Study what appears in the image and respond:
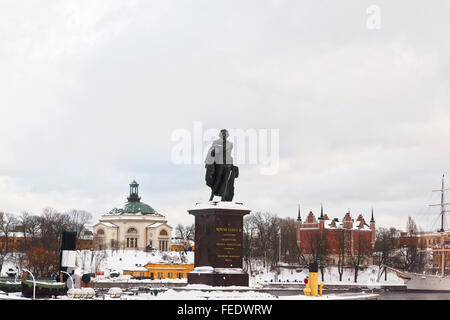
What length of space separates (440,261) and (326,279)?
21.0 meters

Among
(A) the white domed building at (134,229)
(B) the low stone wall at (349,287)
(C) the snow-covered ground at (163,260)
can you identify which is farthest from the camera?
(A) the white domed building at (134,229)

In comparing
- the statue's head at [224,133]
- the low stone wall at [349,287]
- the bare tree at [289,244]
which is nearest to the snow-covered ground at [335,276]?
the low stone wall at [349,287]

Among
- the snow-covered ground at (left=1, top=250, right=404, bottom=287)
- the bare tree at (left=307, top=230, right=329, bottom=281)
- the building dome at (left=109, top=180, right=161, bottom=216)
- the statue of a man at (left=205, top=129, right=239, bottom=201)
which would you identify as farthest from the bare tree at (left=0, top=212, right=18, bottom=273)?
the statue of a man at (left=205, top=129, right=239, bottom=201)

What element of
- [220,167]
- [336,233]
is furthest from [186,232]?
[220,167]

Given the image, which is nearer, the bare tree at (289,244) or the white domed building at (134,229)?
the bare tree at (289,244)

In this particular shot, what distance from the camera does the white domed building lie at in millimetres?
140250

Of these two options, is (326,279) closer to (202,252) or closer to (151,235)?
(151,235)

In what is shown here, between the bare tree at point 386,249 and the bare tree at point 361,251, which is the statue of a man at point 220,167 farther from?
the bare tree at point 361,251

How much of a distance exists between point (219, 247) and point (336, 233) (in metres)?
99.8

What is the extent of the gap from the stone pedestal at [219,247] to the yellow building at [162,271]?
78819 millimetres

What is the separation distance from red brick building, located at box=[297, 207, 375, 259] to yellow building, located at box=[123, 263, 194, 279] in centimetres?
2403

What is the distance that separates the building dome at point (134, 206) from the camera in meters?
146
